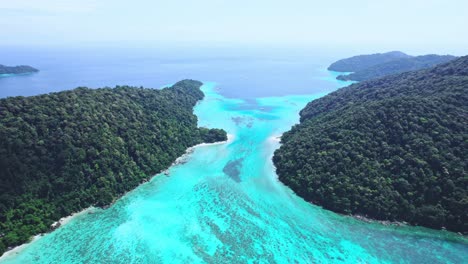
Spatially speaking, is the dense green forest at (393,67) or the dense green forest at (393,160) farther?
the dense green forest at (393,67)

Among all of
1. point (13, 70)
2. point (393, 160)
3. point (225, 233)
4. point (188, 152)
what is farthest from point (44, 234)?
point (13, 70)

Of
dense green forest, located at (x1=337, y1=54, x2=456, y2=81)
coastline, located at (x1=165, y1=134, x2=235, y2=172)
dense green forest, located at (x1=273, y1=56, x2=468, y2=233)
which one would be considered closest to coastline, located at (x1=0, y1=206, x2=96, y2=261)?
coastline, located at (x1=165, y1=134, x2=235, y2=172)

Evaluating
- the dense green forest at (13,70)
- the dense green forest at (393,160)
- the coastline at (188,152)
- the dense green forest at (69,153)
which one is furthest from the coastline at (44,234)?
the dense green forest at (13,70)

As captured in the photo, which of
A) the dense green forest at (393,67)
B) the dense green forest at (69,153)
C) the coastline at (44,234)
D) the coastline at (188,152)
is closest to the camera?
the coastline at (44,234)

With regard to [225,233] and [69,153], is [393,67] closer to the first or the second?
[225,233]

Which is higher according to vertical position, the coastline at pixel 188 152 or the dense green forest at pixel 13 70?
the dense green forest at pixel 13 70

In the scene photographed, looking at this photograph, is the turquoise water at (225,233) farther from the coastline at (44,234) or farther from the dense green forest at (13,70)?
the dense green forest at (13,70)
